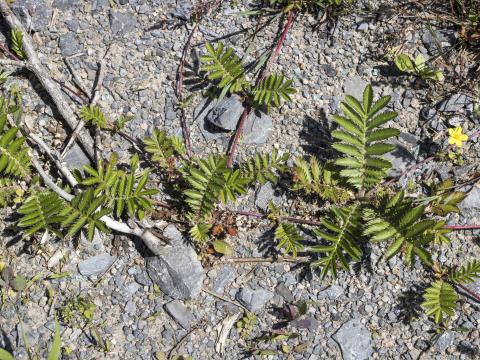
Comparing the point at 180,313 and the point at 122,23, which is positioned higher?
the point at 122,23

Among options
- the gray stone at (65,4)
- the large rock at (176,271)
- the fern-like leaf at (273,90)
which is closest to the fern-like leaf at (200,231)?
the large rock at (176,271)

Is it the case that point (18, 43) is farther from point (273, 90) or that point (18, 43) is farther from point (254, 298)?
point (254, 298)

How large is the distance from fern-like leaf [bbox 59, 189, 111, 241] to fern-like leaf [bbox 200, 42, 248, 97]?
112cm

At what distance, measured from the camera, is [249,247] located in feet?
13.1

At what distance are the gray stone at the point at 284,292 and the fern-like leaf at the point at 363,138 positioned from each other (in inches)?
32.4

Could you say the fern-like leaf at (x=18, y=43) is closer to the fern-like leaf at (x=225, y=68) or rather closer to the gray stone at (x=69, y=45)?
the gray stone at (x=69, y=45)

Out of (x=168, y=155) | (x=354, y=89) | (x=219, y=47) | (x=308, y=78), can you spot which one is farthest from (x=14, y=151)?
(x=354, y=89)

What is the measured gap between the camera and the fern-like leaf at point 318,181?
12.8ft

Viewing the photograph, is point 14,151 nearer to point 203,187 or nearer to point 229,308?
point 203,187

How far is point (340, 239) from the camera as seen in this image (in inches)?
145

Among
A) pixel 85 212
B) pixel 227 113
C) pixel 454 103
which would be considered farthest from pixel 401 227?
pixel 85 212

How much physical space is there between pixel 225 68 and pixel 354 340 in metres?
2.00

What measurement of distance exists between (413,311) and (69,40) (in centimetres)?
304

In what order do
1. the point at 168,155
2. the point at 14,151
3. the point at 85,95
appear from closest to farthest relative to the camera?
the point at 14,151, the point at 168,155, the point at 85,95
